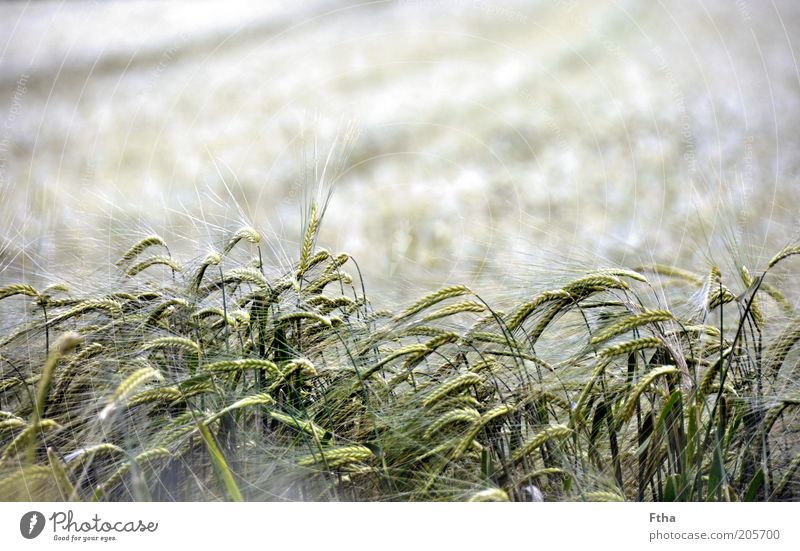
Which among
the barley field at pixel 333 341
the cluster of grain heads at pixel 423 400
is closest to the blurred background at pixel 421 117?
the barley field at pixel 333 341

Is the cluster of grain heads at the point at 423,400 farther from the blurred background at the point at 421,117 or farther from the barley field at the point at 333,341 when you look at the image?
the blurred background at the point at 421,117

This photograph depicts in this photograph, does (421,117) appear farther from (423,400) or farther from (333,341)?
(423,400)

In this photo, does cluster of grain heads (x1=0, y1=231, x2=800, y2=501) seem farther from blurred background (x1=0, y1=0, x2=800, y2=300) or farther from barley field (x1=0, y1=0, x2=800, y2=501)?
blurred background (x1=0, y1=0, x2=800, y2=300)

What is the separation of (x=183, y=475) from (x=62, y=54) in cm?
216

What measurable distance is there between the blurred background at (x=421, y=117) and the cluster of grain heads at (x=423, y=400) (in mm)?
517

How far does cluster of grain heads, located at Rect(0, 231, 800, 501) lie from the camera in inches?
47.8

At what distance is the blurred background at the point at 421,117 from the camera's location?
2.69 meters

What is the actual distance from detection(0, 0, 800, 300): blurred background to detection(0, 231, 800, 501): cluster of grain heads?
52 cm

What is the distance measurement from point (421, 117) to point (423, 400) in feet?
9.49

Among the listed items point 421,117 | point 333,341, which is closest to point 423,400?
point 333,341
